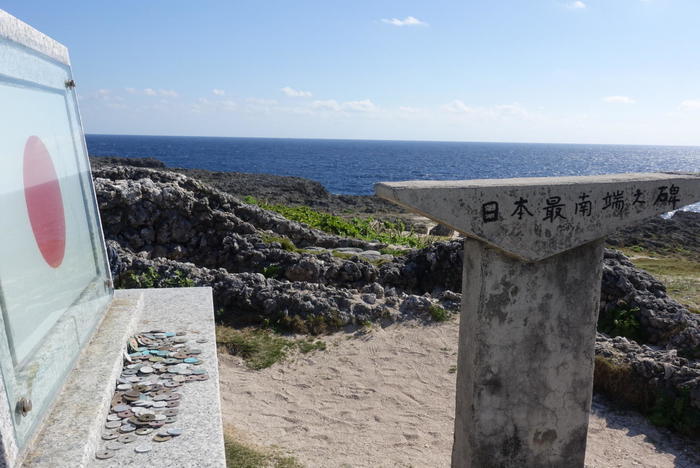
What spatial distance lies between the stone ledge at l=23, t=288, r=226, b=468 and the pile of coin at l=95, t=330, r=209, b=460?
0.06 m

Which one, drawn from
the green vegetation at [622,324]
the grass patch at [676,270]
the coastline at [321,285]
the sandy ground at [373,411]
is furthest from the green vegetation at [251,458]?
the grass patch at [676,270]

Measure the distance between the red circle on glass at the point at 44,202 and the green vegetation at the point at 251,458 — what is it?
7.78 ft

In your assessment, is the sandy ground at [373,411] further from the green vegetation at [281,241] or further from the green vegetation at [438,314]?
the green vegetation at [281,241]

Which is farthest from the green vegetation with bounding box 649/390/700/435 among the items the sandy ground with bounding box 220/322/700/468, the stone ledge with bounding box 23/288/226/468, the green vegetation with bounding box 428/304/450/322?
the stone ledge with bounding box 23/288/226/468

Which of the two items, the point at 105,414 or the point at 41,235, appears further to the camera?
the point at 41,235

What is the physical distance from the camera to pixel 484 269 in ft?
13.1

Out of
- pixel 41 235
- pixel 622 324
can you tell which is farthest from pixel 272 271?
pixel 41 235

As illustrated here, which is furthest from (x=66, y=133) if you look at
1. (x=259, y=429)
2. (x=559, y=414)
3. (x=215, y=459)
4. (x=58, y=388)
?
(x=559, y=414)

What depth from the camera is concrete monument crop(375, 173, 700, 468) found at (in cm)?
396

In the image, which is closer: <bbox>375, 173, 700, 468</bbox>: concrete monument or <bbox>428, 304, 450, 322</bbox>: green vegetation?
<bbox>375, 173, 700, 468</bbox>: concrete monument

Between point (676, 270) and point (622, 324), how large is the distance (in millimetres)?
16972

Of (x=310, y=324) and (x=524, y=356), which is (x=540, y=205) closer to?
(x=524, y=356)

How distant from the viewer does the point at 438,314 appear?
28.7 feet

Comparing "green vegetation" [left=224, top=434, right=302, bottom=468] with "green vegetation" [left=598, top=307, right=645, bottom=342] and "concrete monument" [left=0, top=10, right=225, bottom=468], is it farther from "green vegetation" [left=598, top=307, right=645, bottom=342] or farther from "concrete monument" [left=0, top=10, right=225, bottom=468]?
"green vegetation" [left=598, top=307, right=645, bottom=342]
